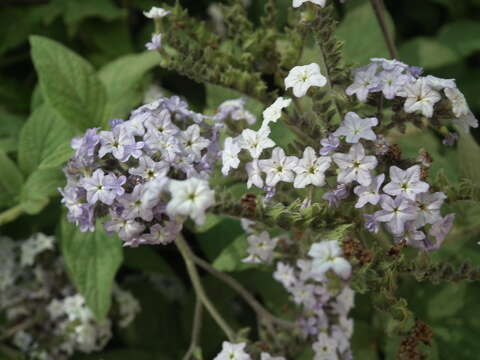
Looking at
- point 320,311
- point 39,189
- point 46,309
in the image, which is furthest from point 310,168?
point 46,309

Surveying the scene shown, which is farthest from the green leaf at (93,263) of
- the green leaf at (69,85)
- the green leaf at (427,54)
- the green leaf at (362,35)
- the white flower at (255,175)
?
the green leaf at (427,54)

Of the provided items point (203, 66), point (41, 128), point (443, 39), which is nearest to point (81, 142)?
point (203, 66)

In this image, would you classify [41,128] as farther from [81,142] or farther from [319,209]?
[319,209]

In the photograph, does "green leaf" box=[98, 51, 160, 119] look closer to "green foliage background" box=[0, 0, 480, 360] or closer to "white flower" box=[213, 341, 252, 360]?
"green foliage background" box=[0, 0, 480, 360]

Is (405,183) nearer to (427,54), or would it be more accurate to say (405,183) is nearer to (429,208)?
(429,208)

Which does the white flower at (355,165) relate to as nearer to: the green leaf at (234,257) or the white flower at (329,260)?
the white flower at (329,260)

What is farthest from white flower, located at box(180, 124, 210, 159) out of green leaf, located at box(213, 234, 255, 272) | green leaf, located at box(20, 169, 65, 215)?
green leaf, located at box(20, 169, 65, 215)
